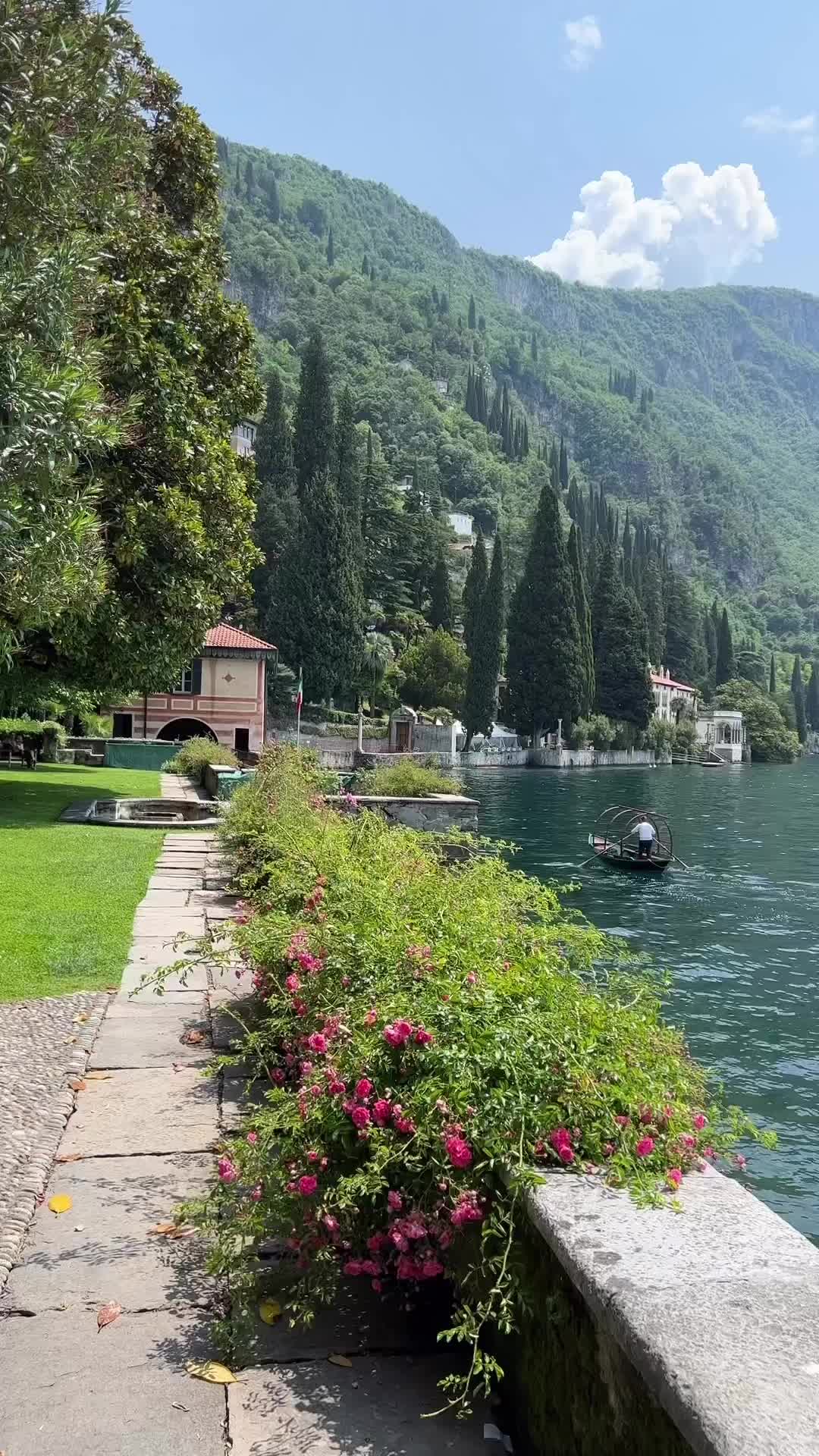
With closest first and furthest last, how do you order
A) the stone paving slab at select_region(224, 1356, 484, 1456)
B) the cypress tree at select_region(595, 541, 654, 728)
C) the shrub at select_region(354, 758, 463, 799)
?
1. the stone paving slab at select_region(224, 1356, 484, 1456)
2. the shrub at select_region(354, 758, 463, 799)
3. the cypress tree at select_region(595, 541, 654, 728)

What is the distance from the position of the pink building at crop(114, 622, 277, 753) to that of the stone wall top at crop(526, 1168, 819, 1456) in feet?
157

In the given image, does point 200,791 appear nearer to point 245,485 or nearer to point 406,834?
point 245,485

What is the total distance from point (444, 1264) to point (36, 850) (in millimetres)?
12316

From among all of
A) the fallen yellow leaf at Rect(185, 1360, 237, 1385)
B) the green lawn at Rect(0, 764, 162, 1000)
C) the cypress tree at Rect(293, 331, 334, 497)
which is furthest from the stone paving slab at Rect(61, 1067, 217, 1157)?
the cypress tree at Rect(293, 331, 334, 497)

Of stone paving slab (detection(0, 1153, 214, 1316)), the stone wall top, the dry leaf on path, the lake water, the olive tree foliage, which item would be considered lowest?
the lake water

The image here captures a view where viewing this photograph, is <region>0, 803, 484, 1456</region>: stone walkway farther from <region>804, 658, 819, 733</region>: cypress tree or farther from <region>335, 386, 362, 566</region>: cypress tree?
<region>804, 658, 819, 733</region>: cypress tree

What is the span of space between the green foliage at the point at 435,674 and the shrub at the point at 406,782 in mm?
62780

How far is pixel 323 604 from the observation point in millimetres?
70500

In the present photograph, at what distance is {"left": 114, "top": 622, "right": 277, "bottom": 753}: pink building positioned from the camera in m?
49.9

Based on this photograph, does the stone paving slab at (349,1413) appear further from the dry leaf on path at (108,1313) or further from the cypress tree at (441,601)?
the cypress tree at (441,601)

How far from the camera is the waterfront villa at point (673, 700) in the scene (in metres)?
114

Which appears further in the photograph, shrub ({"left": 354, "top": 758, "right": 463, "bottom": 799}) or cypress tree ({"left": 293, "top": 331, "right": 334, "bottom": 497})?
cypress tree ({"left": 293, "top": 331, "right": 334, "bottom": 497})

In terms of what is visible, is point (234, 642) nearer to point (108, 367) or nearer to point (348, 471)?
point (108, 367)

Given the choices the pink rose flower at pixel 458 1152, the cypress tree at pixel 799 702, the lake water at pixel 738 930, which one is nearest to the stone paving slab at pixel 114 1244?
the pink rose flower at pixel 458 1152
